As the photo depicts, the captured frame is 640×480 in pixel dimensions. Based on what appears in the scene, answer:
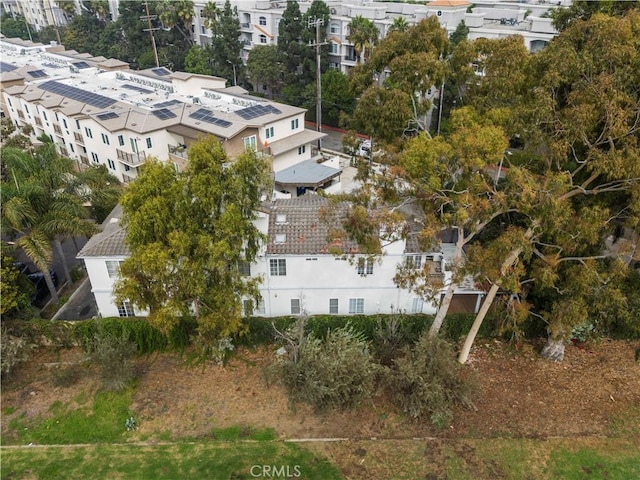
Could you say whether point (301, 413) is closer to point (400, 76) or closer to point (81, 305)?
point (81, 305)

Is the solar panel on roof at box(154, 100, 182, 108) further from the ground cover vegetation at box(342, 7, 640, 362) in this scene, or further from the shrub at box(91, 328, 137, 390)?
the ground cover vegetation at box(342, 7, 640, 362)

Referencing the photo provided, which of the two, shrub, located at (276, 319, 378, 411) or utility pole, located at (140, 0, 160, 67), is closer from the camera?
shrub, located at (276, 319, 378, 411)

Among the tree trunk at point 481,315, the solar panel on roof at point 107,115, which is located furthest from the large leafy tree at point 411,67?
the solar panel on roof at point 107,115

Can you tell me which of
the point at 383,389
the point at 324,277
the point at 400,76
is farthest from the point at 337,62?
the point at 383,389

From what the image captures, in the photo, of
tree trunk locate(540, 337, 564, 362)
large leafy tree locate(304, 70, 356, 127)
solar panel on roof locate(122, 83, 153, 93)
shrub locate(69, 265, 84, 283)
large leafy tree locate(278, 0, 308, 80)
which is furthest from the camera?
large leafy tree locate(278, 0, 308, 80)

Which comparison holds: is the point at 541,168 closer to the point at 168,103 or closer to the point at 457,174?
the point at 457,174

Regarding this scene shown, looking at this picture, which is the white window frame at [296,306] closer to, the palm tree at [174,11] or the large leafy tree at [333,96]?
the large leafy tree at [333,96]

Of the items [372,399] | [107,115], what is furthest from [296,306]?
[107,115]

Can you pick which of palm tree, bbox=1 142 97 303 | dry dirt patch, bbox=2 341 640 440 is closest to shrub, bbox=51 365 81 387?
dry dirt patch, bbox=2 341 640 440
